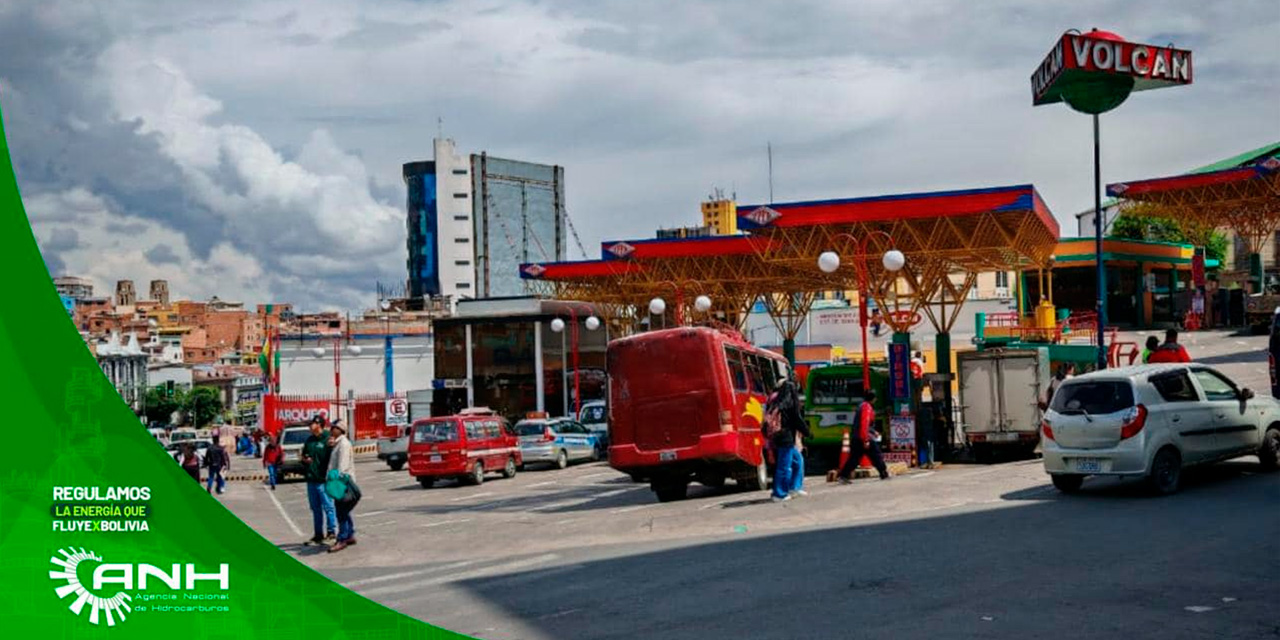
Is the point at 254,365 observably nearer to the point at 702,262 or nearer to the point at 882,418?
the point at 702,262

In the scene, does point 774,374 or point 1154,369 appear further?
point 774,374

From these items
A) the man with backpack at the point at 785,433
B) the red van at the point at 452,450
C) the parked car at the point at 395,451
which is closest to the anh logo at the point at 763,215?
the red van at the point at 452,450

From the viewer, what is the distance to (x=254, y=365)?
8681 centimetres

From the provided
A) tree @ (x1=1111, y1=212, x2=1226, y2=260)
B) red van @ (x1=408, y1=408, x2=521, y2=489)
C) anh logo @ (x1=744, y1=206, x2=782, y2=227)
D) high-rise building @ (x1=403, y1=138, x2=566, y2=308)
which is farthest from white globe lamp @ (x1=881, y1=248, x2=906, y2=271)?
high-rise building @ (x1=403, y1=138, x2=566, y2=308)

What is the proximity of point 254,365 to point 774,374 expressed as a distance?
68.1 meters

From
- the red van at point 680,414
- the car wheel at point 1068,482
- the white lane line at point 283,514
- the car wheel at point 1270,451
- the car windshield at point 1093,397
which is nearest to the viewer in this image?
the car windshield at point 1093,397

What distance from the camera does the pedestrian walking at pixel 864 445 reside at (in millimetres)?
21234

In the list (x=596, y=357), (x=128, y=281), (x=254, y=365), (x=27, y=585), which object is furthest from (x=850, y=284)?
(x=254, y=365)

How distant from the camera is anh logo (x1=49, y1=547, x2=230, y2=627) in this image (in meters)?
7.79

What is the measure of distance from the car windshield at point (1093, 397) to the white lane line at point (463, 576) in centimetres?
671

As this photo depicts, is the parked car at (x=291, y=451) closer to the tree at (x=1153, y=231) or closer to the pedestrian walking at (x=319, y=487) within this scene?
the pedestrian walking at (x=319, y=487)

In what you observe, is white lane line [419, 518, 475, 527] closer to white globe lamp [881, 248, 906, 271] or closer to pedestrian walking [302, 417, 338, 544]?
pedestrian walking [302, 417, 338, 544]

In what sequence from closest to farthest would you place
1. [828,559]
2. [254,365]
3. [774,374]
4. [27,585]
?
[27,585], [828,559], [774,374], [254,365]

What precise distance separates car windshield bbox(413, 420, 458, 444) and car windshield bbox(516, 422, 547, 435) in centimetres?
548
